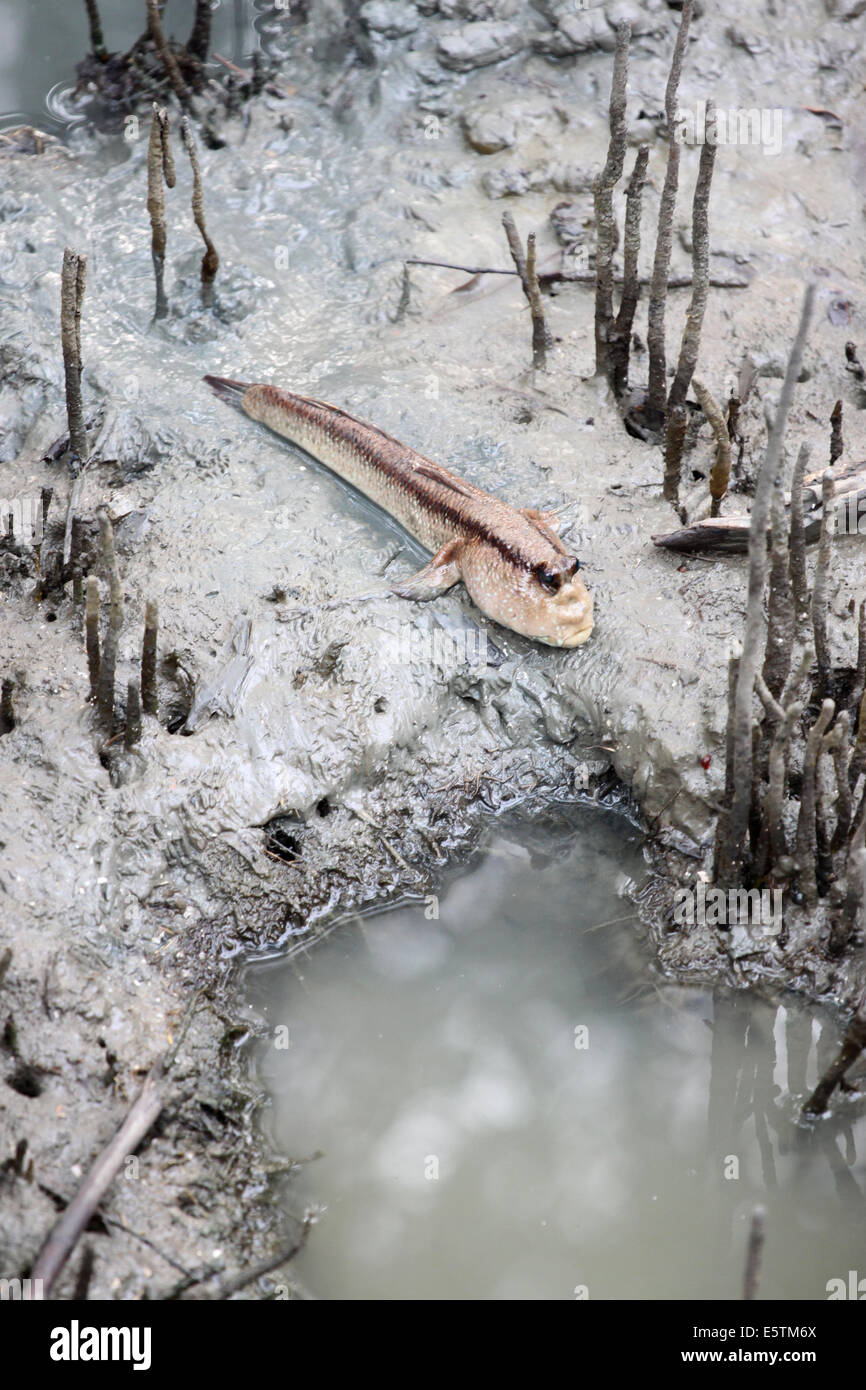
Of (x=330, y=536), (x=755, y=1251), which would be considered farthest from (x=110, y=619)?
(x=755, y=1251)

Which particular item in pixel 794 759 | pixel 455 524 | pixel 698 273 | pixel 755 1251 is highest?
pixel 698 273

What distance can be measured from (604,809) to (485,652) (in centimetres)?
79

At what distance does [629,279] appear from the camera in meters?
4.91

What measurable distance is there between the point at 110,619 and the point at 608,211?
298 cm

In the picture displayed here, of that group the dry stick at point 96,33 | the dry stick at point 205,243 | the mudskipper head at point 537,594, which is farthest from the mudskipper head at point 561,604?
the dry stick at point 96,33

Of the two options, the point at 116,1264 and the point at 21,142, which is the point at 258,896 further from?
the point at 21,142

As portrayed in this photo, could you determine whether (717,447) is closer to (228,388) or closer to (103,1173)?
(228,388)

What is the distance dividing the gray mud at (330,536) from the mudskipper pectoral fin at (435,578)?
2.5 inches

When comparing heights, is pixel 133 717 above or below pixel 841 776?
above

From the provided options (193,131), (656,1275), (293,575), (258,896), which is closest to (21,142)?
(193,131)

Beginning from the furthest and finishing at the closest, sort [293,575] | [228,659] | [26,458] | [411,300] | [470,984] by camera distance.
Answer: [411,300]
[26,458]
[293,575]
[228,659]
[470,984]

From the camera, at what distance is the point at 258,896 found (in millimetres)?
3914

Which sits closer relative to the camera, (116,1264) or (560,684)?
(116,1264)
